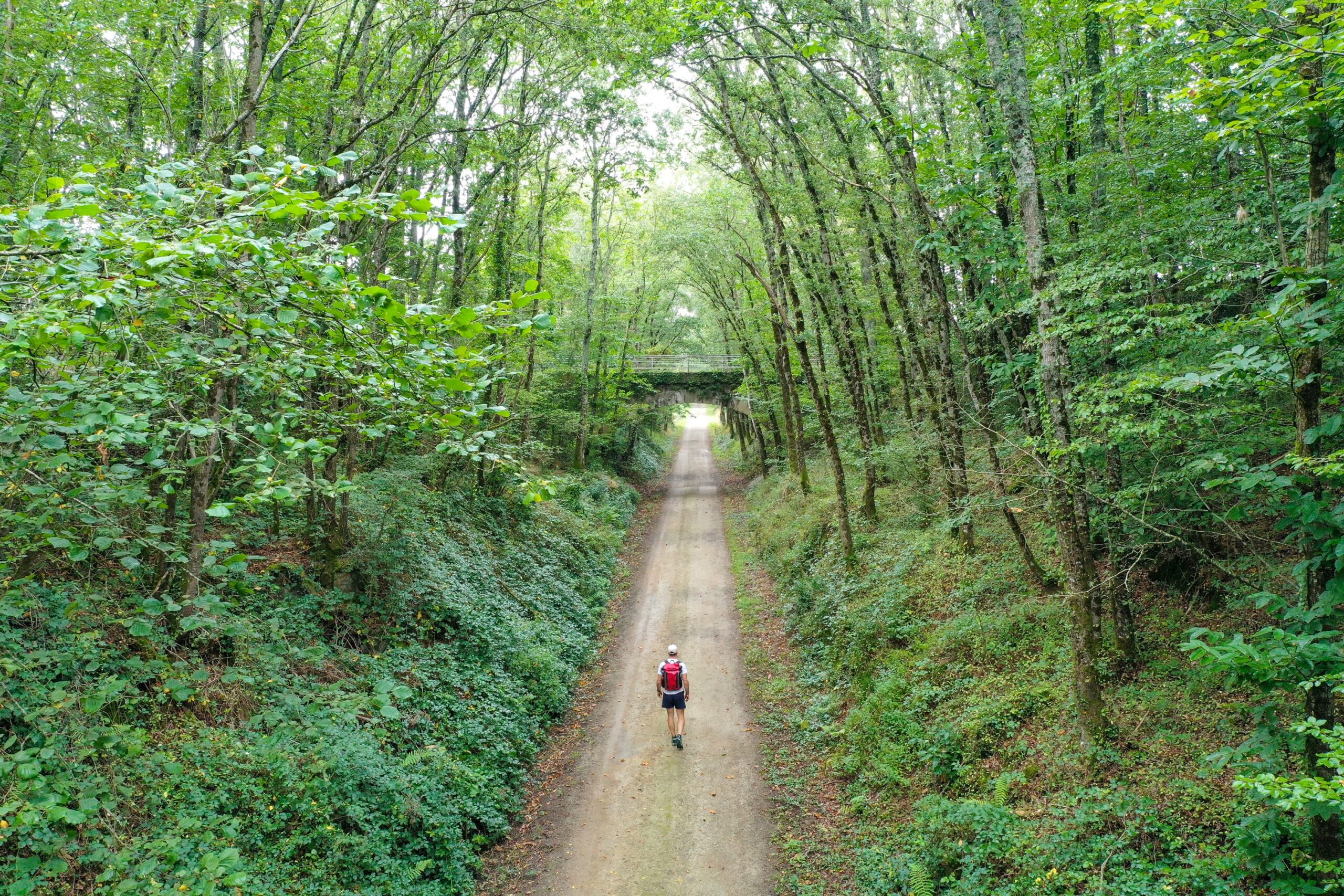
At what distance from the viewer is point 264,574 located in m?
9.51

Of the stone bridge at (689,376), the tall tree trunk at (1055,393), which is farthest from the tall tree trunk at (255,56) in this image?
the stone bridge at (689,376)

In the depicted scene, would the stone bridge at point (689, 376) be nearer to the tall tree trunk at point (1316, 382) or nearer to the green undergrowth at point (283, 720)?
the green undergrowth at point (283, 720)

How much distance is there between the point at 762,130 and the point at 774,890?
1501cm

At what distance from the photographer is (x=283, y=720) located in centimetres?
549

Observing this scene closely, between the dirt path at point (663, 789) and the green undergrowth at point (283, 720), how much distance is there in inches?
39.1

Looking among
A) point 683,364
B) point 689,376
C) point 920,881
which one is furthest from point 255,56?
point 683,364

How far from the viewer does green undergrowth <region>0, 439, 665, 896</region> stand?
521cm

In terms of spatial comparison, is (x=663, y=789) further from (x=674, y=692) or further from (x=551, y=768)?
(x=551, y=768)

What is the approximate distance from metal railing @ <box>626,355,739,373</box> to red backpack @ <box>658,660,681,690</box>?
24566 mm

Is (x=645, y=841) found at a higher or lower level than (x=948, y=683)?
lower

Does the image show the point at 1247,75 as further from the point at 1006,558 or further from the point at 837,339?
the point at 837,339

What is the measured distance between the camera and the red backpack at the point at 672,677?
11383 mm

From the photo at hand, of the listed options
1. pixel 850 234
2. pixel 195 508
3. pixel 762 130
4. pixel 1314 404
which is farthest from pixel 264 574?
pixel 850 234

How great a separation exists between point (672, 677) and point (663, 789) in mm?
1798
